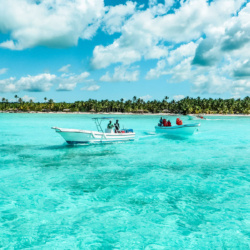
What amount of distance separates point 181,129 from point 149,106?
144 meters

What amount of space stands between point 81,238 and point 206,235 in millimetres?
3889

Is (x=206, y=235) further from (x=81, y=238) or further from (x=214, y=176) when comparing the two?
(x=214, y=176)

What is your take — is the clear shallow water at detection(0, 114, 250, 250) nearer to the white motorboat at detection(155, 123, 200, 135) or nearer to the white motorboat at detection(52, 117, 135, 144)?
the white motorboat at detection(52, 117, 135, 144)

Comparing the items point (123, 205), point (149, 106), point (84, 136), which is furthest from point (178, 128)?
point (149, 106)

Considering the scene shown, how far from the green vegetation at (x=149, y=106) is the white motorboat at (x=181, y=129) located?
12086 centimetres

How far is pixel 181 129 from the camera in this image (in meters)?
32.6

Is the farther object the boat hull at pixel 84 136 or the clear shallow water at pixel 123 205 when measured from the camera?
the boat hull at pixel 84 136

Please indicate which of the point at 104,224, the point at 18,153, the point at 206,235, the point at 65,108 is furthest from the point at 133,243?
the point at 65,108

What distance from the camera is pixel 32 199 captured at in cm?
1031

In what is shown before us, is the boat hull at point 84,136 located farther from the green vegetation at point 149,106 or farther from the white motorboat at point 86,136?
the green vegetation at point 149,106

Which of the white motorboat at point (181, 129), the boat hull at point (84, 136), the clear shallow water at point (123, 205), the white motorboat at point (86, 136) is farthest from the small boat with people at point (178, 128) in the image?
the clear shallow water at point (123, 205)

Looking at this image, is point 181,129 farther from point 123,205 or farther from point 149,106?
point 149,106

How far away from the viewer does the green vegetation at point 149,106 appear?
154 metres

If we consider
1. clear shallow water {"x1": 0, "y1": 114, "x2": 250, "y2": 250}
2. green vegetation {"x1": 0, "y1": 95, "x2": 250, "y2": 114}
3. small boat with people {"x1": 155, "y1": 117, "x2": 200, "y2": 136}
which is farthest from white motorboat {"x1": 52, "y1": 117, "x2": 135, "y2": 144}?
green vegetation {"x1": 0, "y1": 95, "x2": 250, "y2": 114}
